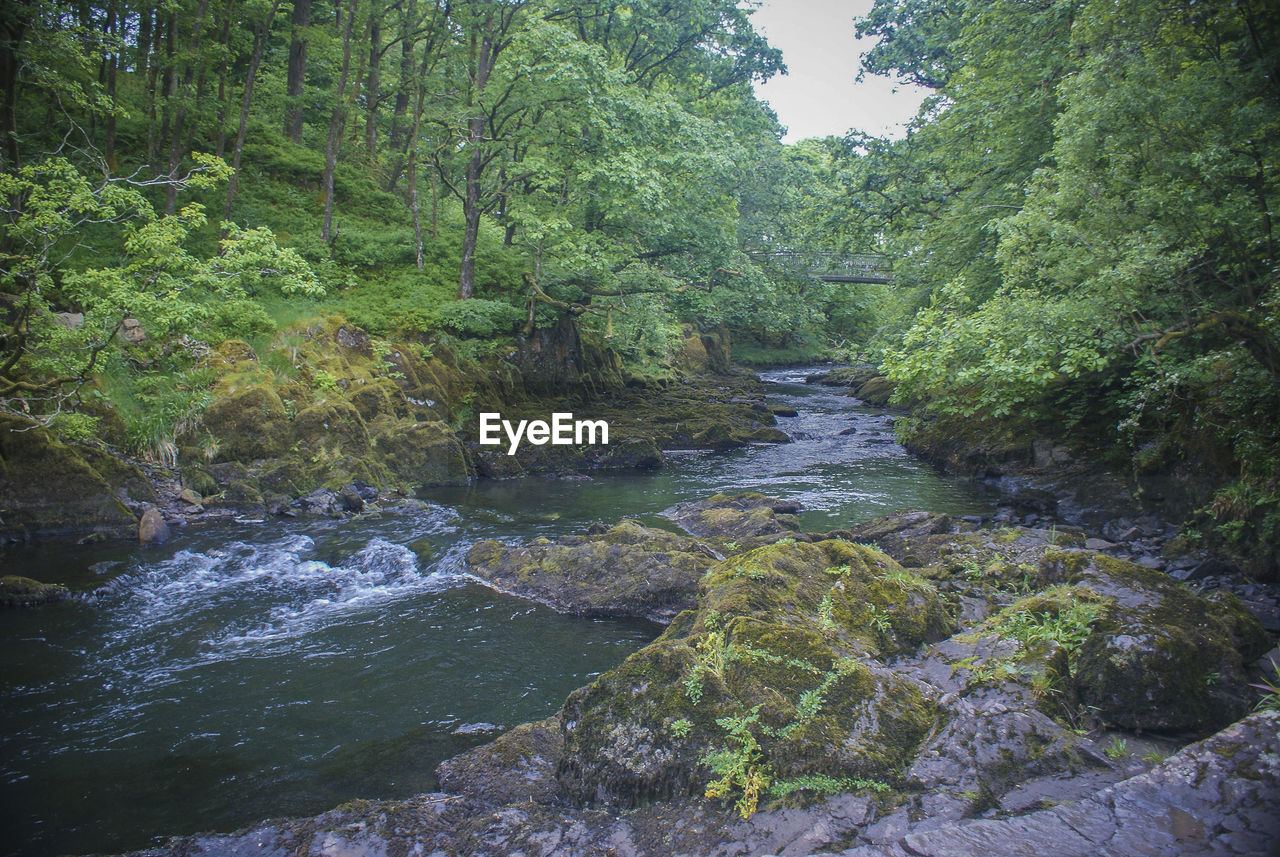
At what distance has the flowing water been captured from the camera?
527 centimetres

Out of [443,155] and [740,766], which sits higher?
[443,155]

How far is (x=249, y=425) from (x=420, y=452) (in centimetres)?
379

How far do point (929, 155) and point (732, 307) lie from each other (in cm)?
1113

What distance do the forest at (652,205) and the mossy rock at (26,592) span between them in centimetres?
293

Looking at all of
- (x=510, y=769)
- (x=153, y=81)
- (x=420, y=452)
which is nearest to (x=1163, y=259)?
(x=510, y=769)

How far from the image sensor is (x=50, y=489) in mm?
11586

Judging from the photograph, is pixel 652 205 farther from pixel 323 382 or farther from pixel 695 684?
pixel 695 684

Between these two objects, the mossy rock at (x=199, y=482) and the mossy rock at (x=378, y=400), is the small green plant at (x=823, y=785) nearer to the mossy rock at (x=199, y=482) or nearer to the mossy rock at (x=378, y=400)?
the mossy rock at (x=199, y=482)

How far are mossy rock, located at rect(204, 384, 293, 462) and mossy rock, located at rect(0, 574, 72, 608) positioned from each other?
17.6 feet

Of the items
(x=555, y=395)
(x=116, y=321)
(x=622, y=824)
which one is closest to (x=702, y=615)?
(x=622, y=824)

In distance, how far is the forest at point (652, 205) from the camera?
9.16m

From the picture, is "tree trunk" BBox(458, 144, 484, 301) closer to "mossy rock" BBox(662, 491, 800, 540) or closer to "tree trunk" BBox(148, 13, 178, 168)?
"tree trunk" BBox(148, 13, 178, 168)

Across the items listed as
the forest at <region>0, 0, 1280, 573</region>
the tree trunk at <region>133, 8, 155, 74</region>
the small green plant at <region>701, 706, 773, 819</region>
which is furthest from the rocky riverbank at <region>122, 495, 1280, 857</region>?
the tree trunk at <region>133, 8, 155, 74</region>

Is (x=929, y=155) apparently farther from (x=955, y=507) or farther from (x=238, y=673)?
(x=238, y=673)
